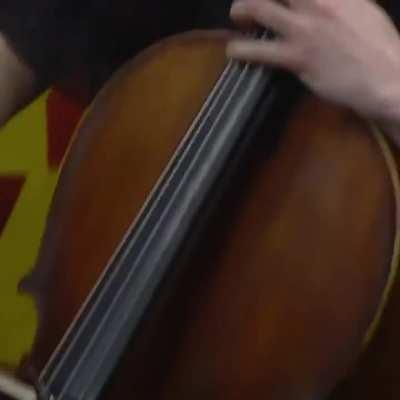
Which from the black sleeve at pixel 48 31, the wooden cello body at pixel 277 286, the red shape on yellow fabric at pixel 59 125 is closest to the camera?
the wooden cello body at pixel 277 286

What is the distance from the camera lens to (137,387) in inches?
32.2

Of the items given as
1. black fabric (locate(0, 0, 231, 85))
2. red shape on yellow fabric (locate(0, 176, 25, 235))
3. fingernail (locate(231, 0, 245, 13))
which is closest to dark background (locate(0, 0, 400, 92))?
black fabric (locate(0, 0, 231, 85))

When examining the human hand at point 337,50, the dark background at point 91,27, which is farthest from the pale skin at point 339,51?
the dark background at point 91,27

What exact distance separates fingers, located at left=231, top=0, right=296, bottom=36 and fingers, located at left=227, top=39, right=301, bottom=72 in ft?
0.06

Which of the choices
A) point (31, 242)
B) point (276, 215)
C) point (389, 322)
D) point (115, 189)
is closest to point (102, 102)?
point (115, 189)

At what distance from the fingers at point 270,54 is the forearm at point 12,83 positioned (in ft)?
1.05

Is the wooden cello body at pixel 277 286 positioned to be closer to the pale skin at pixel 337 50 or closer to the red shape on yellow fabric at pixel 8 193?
the pale skin at pixel 337 50

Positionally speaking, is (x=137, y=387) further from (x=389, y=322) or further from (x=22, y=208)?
(x=22, y=208)

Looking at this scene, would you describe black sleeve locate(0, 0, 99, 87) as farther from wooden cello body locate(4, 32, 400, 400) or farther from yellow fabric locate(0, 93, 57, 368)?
yellow fabric locate(0, 93, 57, 368)

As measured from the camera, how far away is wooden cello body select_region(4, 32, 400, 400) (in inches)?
30.5

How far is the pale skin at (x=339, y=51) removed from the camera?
2.60 feet

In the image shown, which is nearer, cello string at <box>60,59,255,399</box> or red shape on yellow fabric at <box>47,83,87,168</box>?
cello string at <box>60,59,255,399</box>

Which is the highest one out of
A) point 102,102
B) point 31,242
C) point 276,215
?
point 102,102

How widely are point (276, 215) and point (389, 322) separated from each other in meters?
0.12
